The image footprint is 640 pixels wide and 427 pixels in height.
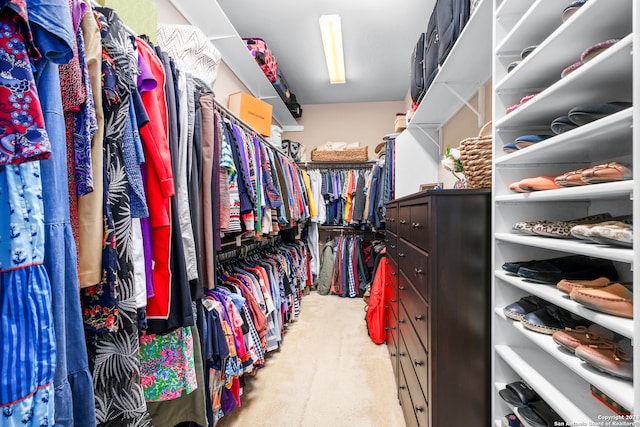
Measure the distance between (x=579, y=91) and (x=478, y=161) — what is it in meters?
0.42

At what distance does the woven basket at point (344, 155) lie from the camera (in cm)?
390

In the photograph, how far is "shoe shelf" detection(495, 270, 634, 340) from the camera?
0.50m

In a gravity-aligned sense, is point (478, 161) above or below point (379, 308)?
above

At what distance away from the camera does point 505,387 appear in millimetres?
915

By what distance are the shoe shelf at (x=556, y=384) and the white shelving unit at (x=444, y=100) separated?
1.21 m

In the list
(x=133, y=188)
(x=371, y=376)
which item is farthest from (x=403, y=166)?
(x=133, y=188)

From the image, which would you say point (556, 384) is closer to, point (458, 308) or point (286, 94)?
point (458, 308)

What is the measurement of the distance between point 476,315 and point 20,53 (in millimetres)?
1303

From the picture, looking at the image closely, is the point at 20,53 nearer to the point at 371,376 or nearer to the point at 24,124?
the point at 24,124

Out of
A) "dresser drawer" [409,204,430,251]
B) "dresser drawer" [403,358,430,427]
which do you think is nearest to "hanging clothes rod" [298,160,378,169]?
"dresser drawer" [409,204,430,251]

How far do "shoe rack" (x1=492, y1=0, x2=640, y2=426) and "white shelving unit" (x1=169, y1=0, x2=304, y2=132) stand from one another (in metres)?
1.71

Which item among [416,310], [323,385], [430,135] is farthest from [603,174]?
[430,135]

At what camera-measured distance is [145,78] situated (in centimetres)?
86

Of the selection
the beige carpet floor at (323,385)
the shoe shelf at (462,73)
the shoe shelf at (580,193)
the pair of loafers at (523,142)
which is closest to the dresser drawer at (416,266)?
the shoe shelf at (580,193)
